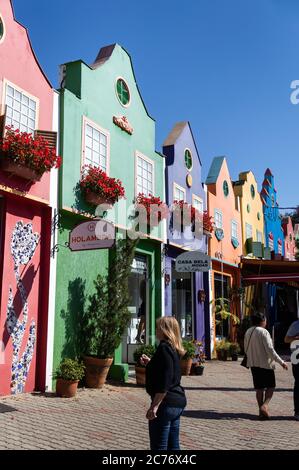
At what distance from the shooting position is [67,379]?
9.07m

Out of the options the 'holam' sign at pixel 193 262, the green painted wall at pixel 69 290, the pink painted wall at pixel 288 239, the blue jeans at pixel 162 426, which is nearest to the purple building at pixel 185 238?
the 'holam' sign at pixel 193 262

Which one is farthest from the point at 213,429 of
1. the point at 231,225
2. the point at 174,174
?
the point at 231,225

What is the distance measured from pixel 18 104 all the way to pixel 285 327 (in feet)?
57.6

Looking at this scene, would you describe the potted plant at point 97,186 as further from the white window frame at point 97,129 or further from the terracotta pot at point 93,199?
the white window frame at point 97,129

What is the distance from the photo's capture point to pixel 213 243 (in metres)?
18.0

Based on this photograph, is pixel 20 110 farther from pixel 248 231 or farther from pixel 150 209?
pixel 248 231

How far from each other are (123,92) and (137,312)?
6280mm

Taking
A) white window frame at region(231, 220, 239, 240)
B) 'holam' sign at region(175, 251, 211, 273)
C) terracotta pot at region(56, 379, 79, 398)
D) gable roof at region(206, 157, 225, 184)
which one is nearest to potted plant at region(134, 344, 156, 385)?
terracotta pot at region(56, 379, 79, 398)

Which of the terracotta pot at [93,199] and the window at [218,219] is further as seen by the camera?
the window at [218,219]

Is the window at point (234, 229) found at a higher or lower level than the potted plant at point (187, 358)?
higher

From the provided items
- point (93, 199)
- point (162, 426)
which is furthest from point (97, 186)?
point (162, 426)

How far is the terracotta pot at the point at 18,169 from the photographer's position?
882 centimetres

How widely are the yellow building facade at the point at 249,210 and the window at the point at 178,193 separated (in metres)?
5.95
